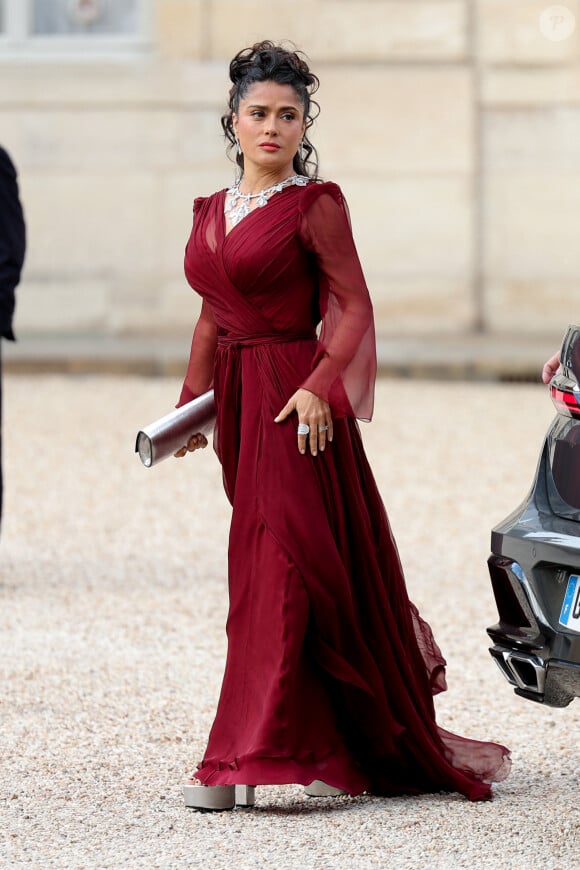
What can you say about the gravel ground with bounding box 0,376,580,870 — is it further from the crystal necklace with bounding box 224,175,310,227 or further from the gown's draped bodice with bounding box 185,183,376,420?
the crystal necklace with bounding box 224,175,310,227

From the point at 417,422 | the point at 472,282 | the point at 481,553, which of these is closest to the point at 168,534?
the point at 481,553

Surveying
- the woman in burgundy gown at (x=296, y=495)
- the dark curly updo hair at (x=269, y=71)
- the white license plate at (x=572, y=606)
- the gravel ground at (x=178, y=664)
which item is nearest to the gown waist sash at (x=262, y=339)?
the woman in burgundy gown at (x=296, y=495)

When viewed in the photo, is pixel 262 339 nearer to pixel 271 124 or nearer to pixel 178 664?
pixel 271 124

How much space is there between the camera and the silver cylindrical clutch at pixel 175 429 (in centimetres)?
406

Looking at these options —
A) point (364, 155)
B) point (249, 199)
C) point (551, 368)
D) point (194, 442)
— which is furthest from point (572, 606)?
point (364, 155)

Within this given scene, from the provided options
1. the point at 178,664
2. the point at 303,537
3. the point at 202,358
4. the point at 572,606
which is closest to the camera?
the point at 572,606

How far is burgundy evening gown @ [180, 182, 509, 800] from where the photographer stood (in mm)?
3924

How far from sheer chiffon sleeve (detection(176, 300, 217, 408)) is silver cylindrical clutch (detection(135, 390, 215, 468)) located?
4cm

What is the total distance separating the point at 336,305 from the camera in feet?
13.0

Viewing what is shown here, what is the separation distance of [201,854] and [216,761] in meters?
0.31

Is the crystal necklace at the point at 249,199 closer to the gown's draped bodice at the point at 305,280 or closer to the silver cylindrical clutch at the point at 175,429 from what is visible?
the gown's draped bodice at the point at 305,280

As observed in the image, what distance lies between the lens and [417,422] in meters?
11.6

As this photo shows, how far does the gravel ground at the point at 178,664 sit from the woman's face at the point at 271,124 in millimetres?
1426

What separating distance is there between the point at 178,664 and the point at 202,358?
1.68 metres
